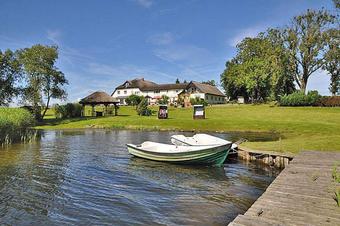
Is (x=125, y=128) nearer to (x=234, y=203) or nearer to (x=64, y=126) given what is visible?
(x=64, y=126)

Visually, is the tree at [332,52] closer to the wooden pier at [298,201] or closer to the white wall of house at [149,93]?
the white wall of house at [149,93]

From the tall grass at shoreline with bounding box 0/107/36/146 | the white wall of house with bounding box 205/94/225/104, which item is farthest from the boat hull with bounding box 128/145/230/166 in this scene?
the white wall of house with bounding box 205/94/225/104

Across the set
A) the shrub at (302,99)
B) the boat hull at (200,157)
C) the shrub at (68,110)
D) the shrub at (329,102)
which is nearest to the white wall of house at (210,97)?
the shrub at (302,99)

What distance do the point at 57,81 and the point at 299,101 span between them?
160ft

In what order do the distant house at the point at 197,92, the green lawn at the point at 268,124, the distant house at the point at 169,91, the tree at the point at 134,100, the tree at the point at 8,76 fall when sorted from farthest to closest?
1. the distant house at the point at 169,91
2. the distant house at the point at 197,92
3. the tree at the point at 134,100
4. the tree at the point at 8,76
5. the green lawn at the point at 268,124

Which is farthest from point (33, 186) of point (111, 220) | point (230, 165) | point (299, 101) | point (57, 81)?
point (299, 101)

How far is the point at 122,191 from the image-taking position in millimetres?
13273

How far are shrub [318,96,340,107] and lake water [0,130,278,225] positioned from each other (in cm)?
5030

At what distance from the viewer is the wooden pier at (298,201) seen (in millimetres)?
6961

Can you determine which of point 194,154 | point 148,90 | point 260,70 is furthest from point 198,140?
point 148,90

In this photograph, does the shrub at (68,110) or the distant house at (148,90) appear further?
the distant house at (148,90)

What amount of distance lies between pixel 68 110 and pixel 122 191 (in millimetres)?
55386

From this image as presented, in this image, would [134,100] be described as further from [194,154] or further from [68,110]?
[194,154]

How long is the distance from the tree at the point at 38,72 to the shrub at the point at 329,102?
5238 cm
